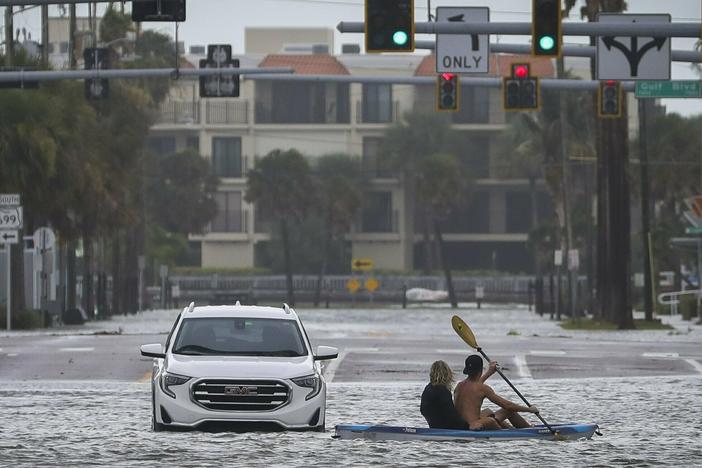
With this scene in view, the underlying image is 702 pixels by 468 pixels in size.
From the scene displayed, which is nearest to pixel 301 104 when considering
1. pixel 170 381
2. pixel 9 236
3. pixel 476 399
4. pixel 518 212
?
pixel 518 212

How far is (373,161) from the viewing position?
120500 millimetres

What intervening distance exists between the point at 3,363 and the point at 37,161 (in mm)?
19600

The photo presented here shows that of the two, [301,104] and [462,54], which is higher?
[301,104]

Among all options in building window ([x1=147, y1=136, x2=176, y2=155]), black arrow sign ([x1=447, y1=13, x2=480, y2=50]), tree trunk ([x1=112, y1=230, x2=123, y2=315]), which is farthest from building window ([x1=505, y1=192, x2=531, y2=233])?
black arrow sign ([x1=447, y1=13, x2=480, y2=50])

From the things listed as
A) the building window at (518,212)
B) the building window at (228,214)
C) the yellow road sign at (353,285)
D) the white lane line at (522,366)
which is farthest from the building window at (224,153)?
the white lane line at (522,366)

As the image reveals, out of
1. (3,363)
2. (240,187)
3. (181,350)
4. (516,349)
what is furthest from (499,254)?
(181,350)

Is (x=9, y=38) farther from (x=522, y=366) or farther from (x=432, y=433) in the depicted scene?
(x=432, y=433)

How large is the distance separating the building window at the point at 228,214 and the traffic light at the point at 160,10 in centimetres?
9149

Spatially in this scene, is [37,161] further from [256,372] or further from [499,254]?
[499,254]

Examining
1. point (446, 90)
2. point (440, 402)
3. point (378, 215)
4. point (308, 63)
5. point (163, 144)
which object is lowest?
point (440, 402)

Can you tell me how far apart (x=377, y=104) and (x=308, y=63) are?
5.14 m

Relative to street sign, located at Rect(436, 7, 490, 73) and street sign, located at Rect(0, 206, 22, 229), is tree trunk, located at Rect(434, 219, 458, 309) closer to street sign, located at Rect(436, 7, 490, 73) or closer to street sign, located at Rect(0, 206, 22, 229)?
street sign, located at Rect(0, 206, 22, 229)

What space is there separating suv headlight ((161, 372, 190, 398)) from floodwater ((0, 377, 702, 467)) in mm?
490

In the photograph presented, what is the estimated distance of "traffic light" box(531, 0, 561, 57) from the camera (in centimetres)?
2959
